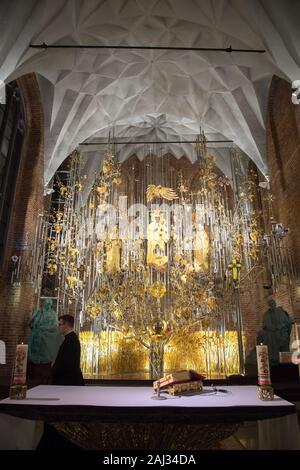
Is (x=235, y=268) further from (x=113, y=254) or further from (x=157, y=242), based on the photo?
(x=113, y=254)

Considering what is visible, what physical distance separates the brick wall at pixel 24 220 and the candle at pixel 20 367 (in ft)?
20.4

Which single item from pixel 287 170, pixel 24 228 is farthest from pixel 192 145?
pixel 24 228

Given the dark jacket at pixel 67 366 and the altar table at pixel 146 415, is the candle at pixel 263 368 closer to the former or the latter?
the altar table at pixel 146 415

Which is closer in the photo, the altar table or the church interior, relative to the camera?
the altar table

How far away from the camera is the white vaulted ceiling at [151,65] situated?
915cm

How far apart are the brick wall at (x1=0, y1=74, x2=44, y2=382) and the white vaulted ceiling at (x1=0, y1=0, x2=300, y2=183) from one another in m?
0.50

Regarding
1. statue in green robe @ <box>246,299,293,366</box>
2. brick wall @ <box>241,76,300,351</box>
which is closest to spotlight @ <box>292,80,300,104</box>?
brick wall @ <box>241,76,300,351</box>

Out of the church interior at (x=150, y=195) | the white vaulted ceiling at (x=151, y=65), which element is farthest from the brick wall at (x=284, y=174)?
the white vaulted ceiling at (x=151, y=65)

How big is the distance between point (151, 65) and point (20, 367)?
43.0 feet

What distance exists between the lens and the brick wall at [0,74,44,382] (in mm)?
9945

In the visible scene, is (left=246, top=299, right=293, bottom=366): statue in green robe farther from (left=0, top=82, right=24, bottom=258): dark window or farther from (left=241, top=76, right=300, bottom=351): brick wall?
(left=0, top=82, right=24, bottom=258): dark window

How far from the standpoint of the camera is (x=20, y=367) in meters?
3.11

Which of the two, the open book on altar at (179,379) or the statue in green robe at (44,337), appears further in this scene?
the statue in green robe at (44,337)

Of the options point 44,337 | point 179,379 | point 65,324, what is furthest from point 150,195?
point 179,379
